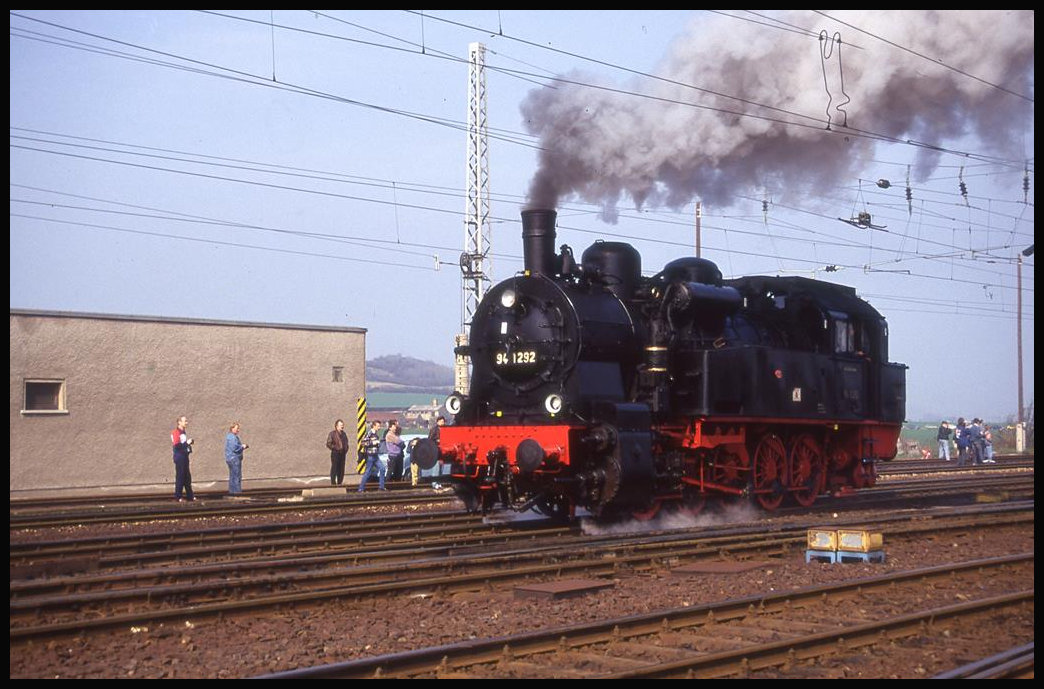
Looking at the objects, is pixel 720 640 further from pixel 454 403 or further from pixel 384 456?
pixel 384 456

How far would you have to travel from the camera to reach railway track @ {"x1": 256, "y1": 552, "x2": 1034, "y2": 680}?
6934 millimetres

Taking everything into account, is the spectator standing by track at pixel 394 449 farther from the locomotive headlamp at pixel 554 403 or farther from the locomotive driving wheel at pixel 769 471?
the locomotive headlamp at pixel 554 403

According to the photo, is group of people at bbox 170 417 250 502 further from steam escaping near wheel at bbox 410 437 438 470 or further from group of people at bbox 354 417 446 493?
steam escaping near wheel at bbox 410 437 438 470

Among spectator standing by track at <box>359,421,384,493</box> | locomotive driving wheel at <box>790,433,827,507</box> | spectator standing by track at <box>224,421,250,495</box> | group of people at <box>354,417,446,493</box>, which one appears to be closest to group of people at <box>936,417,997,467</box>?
locomotive driving wheel at <box>790,433,827,507</box>

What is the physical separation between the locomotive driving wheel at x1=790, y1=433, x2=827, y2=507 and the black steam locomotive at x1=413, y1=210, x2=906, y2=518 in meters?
0.04

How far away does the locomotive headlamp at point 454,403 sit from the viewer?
15.1 metres

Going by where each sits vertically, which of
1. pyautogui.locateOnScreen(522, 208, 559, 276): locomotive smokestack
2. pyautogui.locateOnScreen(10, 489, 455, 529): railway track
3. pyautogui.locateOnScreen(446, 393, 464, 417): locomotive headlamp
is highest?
pyautogui.locateOnScreen(522, 208, 559, 276): locomotive smokestack

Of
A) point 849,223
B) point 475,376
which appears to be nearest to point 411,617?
point 475,376

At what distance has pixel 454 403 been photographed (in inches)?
598

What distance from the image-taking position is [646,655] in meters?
7.57

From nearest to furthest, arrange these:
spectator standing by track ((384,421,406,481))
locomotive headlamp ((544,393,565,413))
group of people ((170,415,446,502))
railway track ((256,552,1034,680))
Result: railway track ((256,552,1034,680))
locomotive headlamp ((544,393,565,413))
group of people ((170,415,446,502))
spectator standing by track ((384,421,406,481))

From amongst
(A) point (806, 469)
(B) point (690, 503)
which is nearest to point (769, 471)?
(A) point (806, 469)

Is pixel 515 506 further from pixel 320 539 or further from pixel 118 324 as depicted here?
pixel 118 324

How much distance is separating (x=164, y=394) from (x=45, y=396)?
250 centimetres
